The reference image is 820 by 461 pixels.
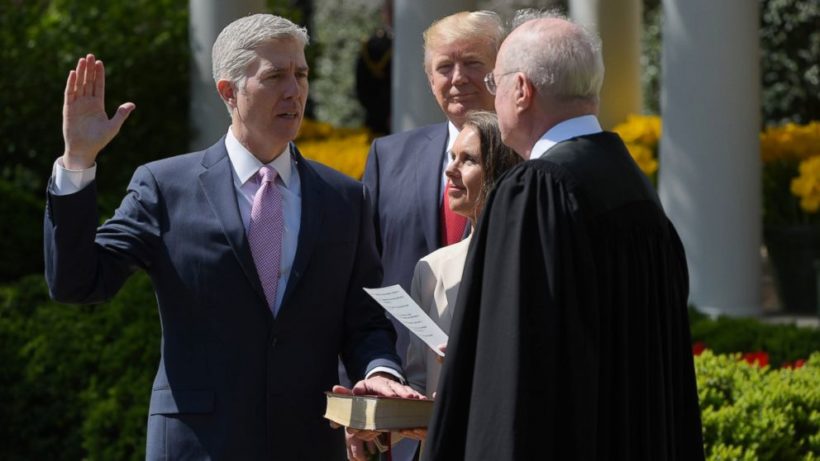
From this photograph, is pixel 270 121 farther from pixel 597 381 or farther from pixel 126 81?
pixel 126 81

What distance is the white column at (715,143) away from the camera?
9.27 m

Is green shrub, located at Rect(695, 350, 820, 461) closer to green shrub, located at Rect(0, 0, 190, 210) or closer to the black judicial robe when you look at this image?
the black judicial robe

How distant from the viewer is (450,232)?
507 cm

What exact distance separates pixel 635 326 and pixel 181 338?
1348mm

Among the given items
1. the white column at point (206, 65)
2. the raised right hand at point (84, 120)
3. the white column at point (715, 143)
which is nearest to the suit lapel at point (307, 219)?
the raised right hand at point (84, 120)

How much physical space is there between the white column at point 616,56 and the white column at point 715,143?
3.15 m

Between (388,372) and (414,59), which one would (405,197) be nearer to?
(388,372)

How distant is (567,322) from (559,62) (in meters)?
0.66

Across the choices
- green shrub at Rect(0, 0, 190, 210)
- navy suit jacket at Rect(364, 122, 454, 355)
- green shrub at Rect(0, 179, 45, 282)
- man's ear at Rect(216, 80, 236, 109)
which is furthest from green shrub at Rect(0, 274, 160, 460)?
man's ear at Rect(216, 80, 236, 109)

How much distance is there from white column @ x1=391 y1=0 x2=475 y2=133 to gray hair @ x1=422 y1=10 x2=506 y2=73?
4.50 metres

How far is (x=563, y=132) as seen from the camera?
143 inches

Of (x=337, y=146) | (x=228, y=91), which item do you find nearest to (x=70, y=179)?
(x=228, y=91)

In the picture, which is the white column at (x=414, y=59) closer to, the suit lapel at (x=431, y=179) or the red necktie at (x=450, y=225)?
the suit lapel at (x=431, y=179)

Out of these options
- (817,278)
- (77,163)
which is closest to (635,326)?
(77,163)
